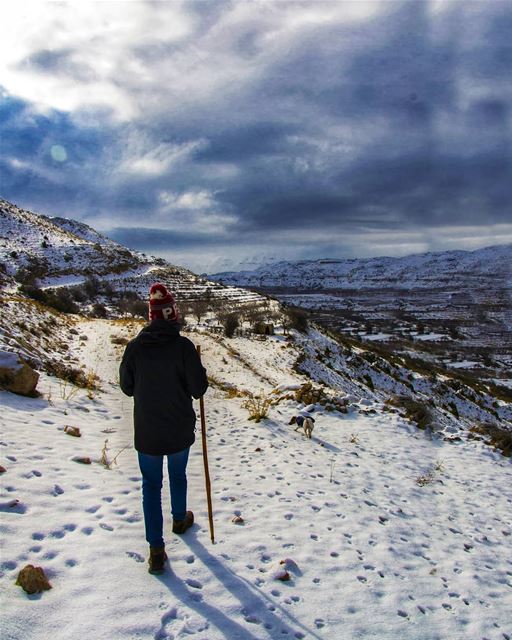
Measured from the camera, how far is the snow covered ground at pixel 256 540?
3.77 metres

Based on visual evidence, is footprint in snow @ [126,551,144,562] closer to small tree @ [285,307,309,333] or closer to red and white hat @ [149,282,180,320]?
red and white hat @ [149,282,180,320]

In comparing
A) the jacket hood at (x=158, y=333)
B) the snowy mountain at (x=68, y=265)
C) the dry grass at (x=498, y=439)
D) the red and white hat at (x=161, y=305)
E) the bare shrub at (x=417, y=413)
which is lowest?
the dry grass at (x=498, y=439)

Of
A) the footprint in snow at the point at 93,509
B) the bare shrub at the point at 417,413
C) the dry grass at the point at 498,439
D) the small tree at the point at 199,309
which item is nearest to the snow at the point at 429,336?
the small tree at the point at 199,309

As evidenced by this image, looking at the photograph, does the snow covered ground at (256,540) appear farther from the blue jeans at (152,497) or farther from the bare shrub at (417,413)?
the bare shrub at (417,413)

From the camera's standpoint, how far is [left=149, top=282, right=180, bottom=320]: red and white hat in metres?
4.42

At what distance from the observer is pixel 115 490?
19.7 feet

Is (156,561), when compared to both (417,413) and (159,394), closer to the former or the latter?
(159,394)

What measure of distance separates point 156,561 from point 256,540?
1.54m

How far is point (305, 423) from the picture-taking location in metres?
10.7

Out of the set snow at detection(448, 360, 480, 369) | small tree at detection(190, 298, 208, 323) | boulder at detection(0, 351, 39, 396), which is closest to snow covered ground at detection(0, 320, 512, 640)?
boulder at detection(0, 351, 39, 396)

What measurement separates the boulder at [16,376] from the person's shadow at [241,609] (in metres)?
6.56

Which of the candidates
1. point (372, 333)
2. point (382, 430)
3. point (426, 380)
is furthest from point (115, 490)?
point (372, 333)

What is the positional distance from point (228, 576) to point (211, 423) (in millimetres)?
6691

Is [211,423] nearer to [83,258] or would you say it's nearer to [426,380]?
[426,380]
